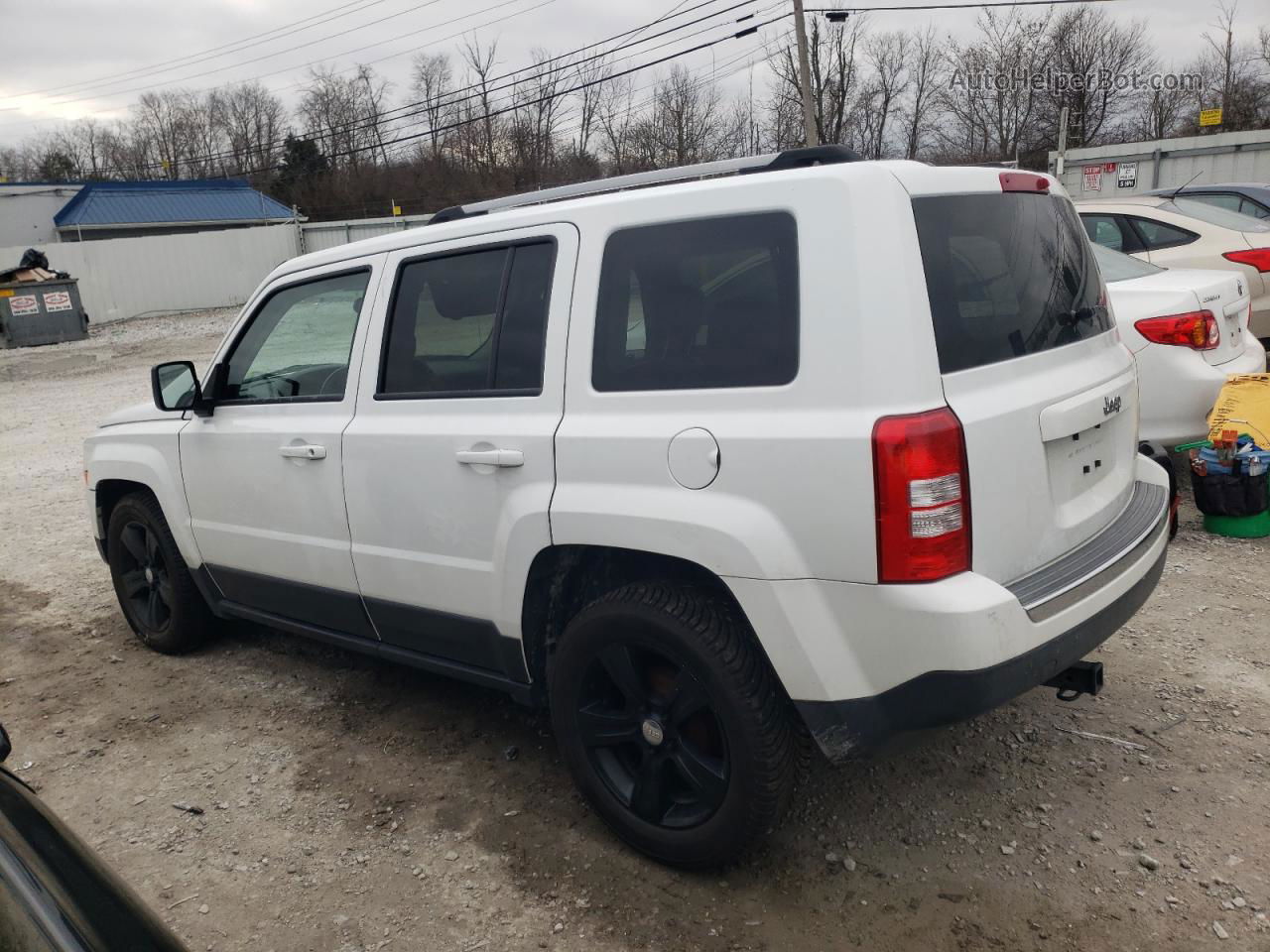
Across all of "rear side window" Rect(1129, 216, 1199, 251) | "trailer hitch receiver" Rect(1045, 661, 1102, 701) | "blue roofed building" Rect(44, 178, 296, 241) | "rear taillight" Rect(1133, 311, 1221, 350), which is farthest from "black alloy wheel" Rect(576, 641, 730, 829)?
"blue roofed building" Rect(44, 178, 296, 241)

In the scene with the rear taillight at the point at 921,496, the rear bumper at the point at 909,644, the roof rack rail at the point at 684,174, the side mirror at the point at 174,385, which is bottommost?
the rear bumper at the point at 909,644

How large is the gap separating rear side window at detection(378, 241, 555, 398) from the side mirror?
53.4 inches

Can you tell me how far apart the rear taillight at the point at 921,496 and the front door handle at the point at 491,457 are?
45.7 inches

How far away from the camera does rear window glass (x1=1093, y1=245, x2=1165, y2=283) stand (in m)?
6.02

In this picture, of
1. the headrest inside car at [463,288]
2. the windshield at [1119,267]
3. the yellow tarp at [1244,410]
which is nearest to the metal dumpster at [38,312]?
the headrest inside car at [463,288]

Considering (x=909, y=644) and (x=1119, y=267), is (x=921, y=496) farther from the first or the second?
(x=1119, y=267)

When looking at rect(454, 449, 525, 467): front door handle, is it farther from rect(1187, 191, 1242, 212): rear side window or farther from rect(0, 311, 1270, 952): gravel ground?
rect(1187, 191, 1242, 212): rear side window

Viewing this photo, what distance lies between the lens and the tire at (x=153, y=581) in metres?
4.73

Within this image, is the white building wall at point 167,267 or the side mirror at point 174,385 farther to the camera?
the white building wall at point 167,267

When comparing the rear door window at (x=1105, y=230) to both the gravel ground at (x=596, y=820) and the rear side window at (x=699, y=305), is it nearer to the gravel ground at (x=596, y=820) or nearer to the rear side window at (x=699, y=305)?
the gravel ground at (x=596, y=820)

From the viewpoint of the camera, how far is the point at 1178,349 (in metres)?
5.47

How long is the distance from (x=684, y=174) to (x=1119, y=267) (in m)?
4.14

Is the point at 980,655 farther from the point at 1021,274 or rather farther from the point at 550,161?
the point at 550,161

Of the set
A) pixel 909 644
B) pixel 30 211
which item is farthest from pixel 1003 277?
pixel 30 211
